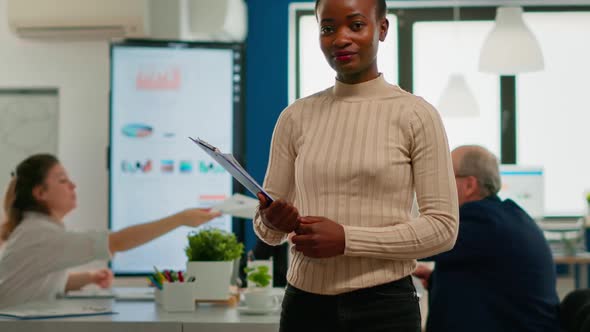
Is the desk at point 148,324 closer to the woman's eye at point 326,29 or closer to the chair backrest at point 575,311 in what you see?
the chair backrest at point 575,311

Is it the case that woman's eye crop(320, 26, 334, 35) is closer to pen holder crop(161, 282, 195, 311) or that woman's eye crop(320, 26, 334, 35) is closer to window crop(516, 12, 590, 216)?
pen holder crop(161, 282, 195, 311)

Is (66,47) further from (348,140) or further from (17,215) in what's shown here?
(348,140)

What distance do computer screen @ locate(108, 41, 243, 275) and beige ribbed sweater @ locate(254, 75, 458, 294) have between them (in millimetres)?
3485

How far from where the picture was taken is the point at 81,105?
502 centimetres

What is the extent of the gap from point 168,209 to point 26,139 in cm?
97

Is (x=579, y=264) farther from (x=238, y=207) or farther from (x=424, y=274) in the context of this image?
(x=238, y=207)

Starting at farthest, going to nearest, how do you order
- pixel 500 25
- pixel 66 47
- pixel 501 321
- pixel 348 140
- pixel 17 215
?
pixel 66 47 < pixel 500 25 < pixel 17 215 < pixel 501 321 < pixel 348 140

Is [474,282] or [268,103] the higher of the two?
[268,103]

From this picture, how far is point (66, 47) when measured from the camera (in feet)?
16.5

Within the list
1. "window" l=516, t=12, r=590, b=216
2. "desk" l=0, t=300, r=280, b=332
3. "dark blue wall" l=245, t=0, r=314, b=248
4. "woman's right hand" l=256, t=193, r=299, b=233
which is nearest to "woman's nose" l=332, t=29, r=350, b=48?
"woman's right hand" l=256, t=193, r=299, b=233

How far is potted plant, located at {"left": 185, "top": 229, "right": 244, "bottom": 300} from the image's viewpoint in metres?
2.72

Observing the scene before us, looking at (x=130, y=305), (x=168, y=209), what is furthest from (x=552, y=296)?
(x=168, y=209)

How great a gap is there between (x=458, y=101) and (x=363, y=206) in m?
4.53

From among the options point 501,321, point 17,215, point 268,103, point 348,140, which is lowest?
point 501,321
